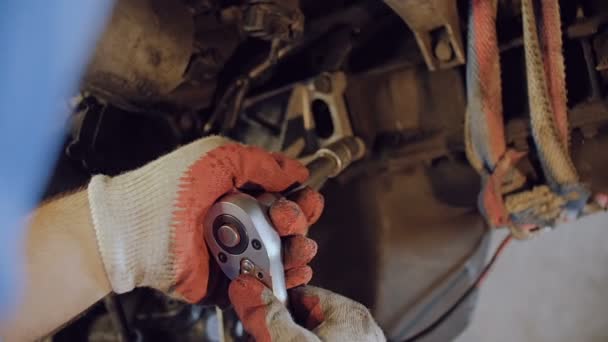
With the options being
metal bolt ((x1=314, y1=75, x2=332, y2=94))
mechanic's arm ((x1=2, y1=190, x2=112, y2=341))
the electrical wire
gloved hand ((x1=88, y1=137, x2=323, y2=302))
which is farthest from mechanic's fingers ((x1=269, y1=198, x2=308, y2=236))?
the electrical wire

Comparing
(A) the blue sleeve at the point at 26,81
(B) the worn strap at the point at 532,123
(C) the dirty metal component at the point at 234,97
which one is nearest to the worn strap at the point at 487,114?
(B) the worn strap at the point at 532,123

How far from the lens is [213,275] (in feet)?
2.31

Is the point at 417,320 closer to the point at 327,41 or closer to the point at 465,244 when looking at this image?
the point at 465,244

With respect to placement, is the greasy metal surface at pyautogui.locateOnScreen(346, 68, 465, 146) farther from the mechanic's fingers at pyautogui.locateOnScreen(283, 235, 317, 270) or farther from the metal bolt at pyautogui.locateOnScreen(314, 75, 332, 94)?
the mechanic's fingers at pyautogui.locateOnScreen(283, 235, 317, 270)

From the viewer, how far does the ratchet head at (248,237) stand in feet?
1.99

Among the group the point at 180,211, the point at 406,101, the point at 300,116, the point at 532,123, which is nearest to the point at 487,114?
the point at 532,123

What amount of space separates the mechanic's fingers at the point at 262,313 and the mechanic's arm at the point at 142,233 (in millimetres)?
49

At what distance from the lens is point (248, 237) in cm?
61

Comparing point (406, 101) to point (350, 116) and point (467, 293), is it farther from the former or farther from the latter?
point (467, 293)

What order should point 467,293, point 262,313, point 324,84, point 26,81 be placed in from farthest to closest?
point 467,293 < point 324,84 < point 26,81 < point 262,313

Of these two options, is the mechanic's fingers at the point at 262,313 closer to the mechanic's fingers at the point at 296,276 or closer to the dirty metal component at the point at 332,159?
the mechanic's fingers at the point at 296,276

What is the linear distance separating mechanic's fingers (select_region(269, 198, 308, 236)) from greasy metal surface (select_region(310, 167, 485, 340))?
413 millimetres

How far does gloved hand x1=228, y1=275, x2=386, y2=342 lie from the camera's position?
57 cm

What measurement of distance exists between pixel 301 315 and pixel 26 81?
0.44 metres
